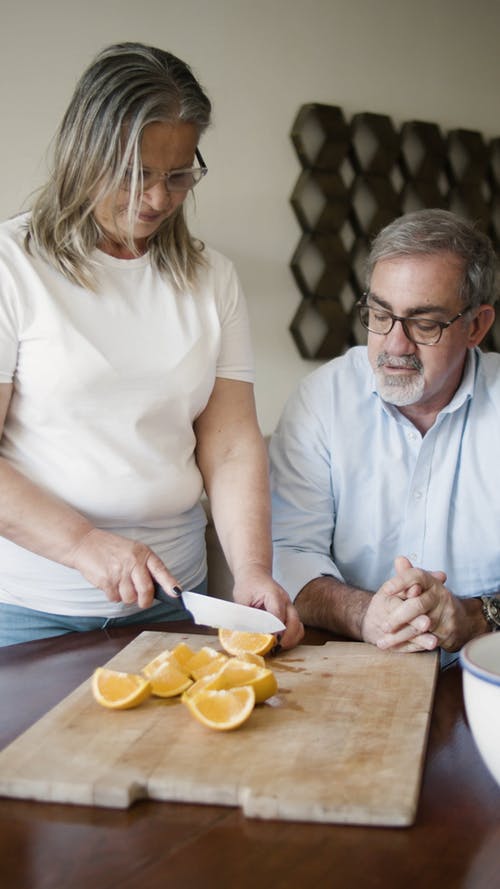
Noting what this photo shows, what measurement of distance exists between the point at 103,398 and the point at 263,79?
109 inches

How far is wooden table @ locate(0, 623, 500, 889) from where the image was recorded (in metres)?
0.85

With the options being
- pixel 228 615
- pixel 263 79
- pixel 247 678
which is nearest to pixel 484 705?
pixel 247 678

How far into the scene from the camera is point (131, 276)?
1648mm

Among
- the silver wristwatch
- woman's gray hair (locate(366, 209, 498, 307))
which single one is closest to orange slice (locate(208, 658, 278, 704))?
the silver wristwatch

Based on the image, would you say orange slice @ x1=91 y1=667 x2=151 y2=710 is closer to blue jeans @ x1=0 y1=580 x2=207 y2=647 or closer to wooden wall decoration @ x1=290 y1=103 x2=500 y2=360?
blue jeans @ x1=0 y1=580 x2=207 y2=647

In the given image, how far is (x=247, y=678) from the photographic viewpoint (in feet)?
3.99

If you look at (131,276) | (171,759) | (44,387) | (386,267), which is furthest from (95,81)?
(171,759)

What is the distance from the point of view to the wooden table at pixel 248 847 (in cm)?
85

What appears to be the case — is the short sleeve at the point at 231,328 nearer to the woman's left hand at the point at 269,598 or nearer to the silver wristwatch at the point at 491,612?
the woman's left hand at the point at 269,598

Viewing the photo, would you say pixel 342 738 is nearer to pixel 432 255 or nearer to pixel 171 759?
pixel 171 759

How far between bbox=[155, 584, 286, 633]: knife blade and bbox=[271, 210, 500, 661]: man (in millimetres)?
385

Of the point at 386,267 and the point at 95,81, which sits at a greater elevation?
the point at 95,81

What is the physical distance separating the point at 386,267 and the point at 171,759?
3.89ft

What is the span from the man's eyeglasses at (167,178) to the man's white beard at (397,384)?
1.75ft
